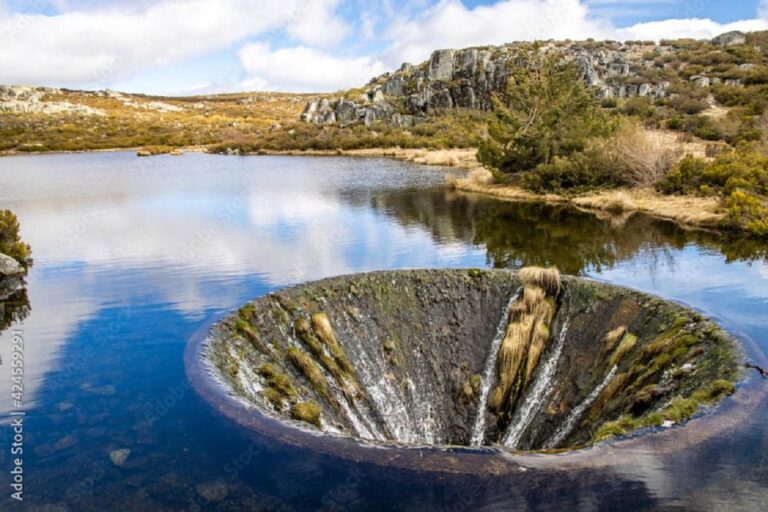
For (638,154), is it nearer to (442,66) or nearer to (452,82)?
(452,82)

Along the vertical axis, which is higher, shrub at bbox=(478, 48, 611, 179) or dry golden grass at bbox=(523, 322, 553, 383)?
shrub at bbox=(478, 48, 611, 179)

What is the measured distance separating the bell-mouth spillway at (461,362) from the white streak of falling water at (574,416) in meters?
0.04

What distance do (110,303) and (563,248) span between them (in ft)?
60.0

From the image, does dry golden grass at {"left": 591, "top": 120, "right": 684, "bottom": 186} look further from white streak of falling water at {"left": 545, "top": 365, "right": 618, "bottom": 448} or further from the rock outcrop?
the rock outcrop

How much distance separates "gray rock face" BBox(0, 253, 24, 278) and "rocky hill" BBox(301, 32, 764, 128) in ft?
235

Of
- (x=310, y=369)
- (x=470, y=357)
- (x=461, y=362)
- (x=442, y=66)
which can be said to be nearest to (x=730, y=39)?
(x=442, y=66)

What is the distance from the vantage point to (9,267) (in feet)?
71.8

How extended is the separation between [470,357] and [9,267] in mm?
17656

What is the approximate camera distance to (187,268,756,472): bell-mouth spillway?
38.0ft

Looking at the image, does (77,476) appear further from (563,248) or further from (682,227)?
(682,227)

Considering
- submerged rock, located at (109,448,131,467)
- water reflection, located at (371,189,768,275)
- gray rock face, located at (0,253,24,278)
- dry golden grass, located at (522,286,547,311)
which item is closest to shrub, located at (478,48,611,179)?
water reflection, located at (371,189,768,275)

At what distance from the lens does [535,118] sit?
140 feet

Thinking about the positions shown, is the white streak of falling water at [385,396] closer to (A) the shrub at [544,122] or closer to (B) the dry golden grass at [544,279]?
Answer: (B) the dry golden grass at [544,279]

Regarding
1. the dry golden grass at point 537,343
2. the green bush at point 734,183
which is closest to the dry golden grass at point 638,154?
the green bush at point 734,183
